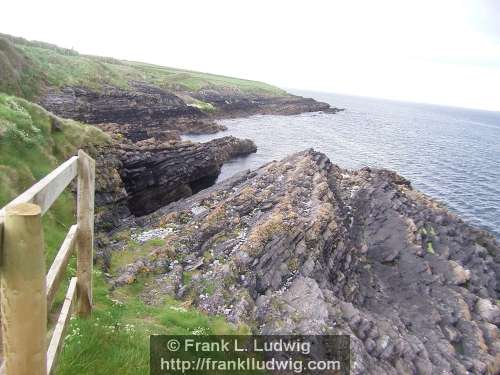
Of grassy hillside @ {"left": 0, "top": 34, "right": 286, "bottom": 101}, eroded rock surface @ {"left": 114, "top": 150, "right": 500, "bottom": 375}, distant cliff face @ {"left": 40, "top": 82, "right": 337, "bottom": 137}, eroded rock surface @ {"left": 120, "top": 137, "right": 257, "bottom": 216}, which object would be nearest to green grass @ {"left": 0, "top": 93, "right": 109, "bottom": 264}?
eroded rock surface @ {"left": 114, "top": 150, "right": 500, "bottom": 375}

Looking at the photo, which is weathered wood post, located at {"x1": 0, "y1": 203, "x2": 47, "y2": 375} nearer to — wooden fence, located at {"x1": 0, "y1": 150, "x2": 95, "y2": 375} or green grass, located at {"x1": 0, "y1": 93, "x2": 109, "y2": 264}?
wooden fence, located at {"x1": 0, "y1": 150, "x2": 95, "y2": 375}

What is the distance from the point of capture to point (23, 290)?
3.55 metres

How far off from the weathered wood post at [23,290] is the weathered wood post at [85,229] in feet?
10.5

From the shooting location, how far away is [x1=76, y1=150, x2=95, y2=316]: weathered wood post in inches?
265

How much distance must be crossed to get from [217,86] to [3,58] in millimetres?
101885

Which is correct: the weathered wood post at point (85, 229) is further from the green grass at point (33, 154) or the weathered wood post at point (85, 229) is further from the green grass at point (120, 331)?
the green grass at point (33, 154)

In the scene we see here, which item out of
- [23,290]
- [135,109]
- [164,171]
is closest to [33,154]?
[23,290]

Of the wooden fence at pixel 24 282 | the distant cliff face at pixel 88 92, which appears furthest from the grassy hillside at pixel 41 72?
the wooden fence at pixel 24 282

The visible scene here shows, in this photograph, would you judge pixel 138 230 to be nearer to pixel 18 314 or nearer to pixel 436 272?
pixel 436 272

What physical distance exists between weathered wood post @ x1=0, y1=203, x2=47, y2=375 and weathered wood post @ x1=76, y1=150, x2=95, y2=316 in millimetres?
3196

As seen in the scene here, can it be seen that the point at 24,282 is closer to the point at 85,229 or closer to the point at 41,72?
the point at 85,229

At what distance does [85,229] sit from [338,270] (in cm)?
1609

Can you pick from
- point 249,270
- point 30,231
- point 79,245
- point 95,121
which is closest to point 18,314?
point 30,231

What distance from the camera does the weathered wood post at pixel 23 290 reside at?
11.1 ft
